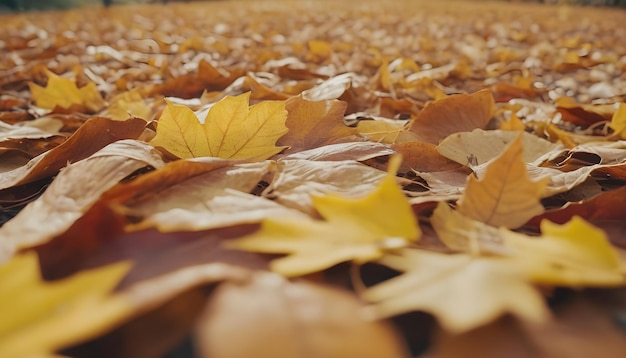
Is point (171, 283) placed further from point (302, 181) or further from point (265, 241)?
point (302, 181)

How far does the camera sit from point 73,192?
1.66ft

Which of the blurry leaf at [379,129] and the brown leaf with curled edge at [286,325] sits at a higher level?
the brown leaf with curled edge at [286,325]

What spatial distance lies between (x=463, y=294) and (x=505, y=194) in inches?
7.4

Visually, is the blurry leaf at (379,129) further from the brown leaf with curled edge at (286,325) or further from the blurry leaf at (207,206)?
the brown leaf with curled edge at (286,325)

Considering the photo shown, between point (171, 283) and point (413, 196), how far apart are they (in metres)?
0.32

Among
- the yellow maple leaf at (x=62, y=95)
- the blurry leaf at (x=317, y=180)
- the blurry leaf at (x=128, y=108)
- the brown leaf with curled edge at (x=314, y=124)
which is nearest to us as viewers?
the blurry leaf at (x=317, y=180)

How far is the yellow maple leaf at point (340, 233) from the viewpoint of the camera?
39 cm

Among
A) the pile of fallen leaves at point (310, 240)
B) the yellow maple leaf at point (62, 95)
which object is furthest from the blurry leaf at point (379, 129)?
the yellow maple leaf at point (62, 95)

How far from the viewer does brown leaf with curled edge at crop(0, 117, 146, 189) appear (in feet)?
2.10

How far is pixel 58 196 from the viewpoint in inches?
19.9

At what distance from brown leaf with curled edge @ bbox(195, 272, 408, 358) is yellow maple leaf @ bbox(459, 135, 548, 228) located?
0.20 meters

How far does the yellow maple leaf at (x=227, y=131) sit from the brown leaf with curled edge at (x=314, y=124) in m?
0.10

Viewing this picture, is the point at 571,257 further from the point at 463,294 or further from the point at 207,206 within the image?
the point at 207,206

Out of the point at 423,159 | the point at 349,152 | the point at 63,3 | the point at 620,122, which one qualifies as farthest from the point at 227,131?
the point at 63,3
